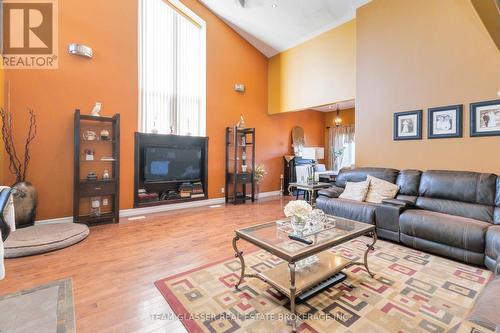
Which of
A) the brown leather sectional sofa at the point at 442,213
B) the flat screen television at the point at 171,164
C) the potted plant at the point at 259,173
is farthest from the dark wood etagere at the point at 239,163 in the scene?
the brown leather sectional sofa at the point at 442,213

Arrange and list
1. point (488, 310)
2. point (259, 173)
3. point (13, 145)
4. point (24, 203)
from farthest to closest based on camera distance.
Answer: point (259, 173) → point (13, 145) → point (24, 203) → point (488, 310)

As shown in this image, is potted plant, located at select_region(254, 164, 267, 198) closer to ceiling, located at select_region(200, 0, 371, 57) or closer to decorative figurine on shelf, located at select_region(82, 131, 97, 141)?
ceiling, located at select_region(200, 0, 371, 57)

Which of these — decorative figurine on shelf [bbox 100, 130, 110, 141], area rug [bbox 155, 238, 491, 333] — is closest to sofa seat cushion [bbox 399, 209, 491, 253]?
area rug [bbox 155, 238, 491, 333]

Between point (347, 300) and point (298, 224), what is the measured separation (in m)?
0.71

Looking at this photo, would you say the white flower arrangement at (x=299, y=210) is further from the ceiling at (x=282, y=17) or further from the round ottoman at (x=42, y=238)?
the ceiling at (x=282, y=17)

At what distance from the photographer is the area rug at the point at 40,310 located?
62.4 inches

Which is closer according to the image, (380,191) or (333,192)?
(380,191)

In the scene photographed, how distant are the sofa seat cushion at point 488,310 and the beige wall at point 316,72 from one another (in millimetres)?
4193

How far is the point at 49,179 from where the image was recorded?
12.1ft

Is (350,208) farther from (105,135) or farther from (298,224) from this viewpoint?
(105,135)

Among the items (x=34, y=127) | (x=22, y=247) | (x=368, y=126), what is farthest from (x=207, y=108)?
(x=22, y=247)

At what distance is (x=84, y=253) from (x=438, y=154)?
517 cm

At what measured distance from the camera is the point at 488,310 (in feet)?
3.70

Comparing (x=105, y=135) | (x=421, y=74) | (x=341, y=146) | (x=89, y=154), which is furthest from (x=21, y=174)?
(x=341, y=146)
